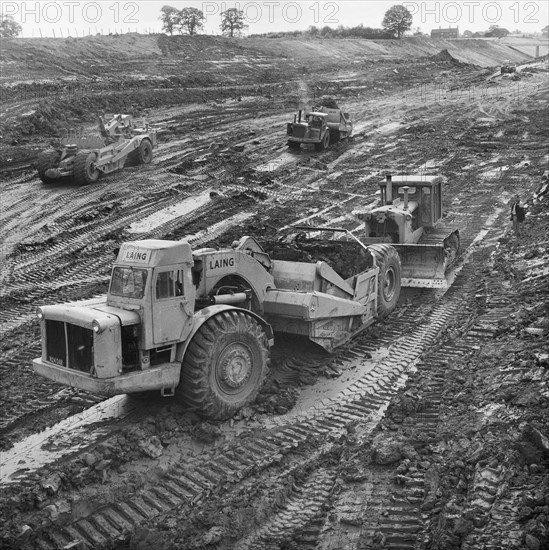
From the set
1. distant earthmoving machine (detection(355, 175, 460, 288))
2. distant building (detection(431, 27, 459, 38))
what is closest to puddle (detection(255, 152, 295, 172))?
distant earthmoving machine (detection(355, 175, 460, 288))

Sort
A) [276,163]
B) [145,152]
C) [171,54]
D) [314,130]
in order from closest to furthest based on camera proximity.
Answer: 1. [145,152]
2. [276,163]
3. [314,130]
4. [171,54]

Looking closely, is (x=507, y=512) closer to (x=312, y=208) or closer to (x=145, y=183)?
(x=312, y=208)

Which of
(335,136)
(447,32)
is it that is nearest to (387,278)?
(335,136)

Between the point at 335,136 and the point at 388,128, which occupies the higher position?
the point at 388,128

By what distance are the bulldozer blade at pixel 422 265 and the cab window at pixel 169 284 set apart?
566cm

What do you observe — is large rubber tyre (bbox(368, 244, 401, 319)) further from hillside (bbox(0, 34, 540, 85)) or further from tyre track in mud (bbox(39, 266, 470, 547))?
hillside (bbox(0, 34, 540, 85))

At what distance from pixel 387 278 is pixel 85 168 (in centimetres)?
1097

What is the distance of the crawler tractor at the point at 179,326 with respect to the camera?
735 cm

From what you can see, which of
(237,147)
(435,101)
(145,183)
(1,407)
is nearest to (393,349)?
(1,407)

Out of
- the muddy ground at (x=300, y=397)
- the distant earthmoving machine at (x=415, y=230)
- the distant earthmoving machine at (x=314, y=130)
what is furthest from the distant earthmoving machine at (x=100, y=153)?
the distant earthmoving machine at (x=415, y=230)

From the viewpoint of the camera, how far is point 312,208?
61.9 feet

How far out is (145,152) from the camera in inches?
898

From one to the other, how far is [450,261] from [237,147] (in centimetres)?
1203

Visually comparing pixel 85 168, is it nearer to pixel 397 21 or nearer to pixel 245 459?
pixel 245 459
